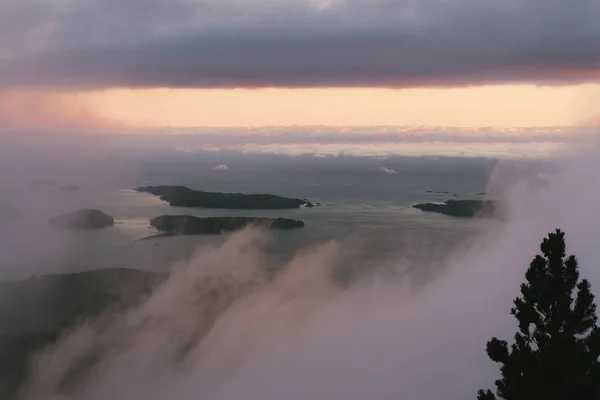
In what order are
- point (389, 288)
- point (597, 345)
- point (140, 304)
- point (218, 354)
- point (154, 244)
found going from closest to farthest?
point (597, 345), point (218, 354), point (389, 288), point (140, 304), point (154, 244)

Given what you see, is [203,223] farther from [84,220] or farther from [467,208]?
[467,208]

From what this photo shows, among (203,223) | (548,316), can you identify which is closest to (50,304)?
(203,223)

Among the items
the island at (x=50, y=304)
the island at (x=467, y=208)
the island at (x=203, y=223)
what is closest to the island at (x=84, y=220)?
the island at (x=203, y=223)

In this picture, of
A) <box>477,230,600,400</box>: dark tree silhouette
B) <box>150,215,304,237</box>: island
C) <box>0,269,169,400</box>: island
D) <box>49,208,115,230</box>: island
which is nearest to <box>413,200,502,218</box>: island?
<box>150,215,304,237</box>: island

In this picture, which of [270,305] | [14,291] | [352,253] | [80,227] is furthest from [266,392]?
[80,227]

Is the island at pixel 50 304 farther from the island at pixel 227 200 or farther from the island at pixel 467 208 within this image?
the island at pixel 467 208

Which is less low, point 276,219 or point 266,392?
point 276,219

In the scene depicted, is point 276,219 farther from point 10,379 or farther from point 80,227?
point 10,379
